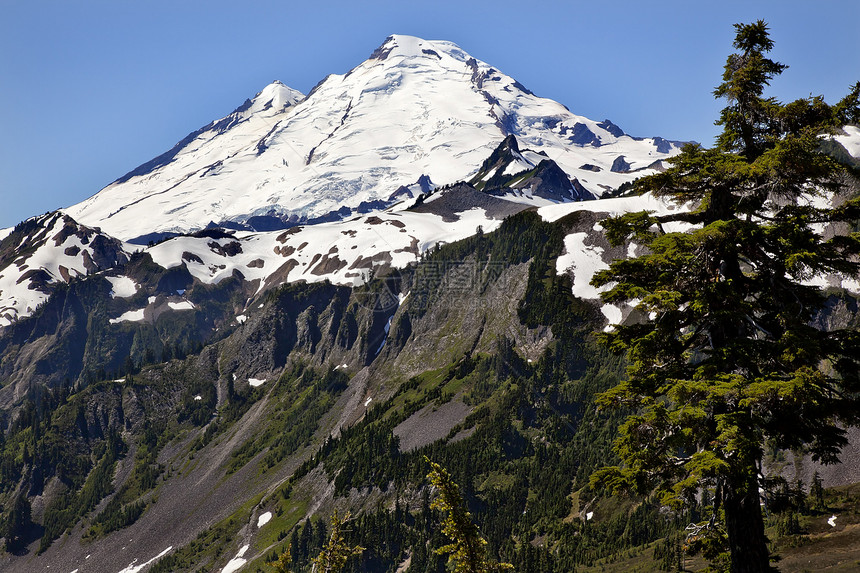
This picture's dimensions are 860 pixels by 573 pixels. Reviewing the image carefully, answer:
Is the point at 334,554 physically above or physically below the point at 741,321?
below

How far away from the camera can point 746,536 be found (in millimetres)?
20000

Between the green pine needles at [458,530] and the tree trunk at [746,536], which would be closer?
the tree trunk at [746,536]

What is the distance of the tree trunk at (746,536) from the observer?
65.2 ft

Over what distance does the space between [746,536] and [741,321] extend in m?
6.47

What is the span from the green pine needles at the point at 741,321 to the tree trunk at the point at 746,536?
0.04 meters

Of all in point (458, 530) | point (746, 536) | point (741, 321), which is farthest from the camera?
point (458, 530)

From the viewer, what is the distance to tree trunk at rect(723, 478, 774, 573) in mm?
19875

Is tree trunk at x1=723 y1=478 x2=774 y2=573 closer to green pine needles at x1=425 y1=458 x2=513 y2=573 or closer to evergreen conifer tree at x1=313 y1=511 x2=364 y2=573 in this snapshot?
green pine needles at x1=425 y1=458 x2=513 y2=573

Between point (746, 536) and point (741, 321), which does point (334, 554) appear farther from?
point (741, 321)

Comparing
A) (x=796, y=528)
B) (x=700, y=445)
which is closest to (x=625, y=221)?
(x=700, y=445)

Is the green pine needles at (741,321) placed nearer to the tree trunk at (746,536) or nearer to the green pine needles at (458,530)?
the tree trunk at (746,536)

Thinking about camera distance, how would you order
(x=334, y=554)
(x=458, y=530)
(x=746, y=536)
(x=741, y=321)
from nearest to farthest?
1. (x=746, y=536)
2. (x=741, y=321)
3. (x=458, y=530)
4. (x=334, y=554)

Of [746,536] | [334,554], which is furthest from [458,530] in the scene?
[746,536]

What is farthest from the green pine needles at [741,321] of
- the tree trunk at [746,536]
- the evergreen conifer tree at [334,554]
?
the evergreen conifer tree at [334,554]
